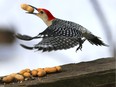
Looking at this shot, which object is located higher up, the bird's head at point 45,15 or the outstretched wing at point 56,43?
the bird's head at point 45,15

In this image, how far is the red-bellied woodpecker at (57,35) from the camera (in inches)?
43.1

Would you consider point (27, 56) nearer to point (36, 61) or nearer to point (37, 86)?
point (36, 61)

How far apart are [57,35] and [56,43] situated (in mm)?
29

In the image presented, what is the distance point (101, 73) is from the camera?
1.08 meters

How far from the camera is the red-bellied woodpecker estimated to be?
3.59 ft

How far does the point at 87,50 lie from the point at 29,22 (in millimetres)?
268

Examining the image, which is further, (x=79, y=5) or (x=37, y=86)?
(x=79, y=5)

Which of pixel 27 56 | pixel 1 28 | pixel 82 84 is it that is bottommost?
pixel 82 84

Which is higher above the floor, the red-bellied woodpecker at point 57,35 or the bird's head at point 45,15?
the bird's head at point 45,15

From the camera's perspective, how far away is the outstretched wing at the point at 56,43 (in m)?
1.09

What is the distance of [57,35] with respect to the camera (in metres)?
1.12


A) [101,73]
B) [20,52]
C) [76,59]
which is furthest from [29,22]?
[101,73]

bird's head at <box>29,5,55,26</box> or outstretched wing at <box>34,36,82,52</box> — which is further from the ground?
bird's head at <box>29,5,55,26</box>

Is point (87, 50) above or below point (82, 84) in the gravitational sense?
above
